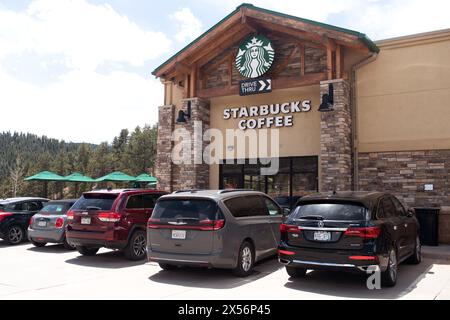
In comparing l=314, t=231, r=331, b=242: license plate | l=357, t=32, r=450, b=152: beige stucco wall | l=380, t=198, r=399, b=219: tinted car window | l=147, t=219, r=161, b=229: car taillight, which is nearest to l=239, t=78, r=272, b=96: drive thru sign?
l=357, t=32, r=450, b=152: beige stucco wall

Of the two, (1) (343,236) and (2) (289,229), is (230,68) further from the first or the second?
(1) (343,236)

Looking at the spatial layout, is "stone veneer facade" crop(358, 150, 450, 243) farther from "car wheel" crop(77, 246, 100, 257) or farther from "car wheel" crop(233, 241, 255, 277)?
"car wheel" crop(77, 246, 100, 257)

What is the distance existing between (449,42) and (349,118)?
3.57 meters

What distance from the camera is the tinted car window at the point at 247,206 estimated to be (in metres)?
8.34

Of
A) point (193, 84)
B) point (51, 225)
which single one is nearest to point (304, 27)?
point (193, 84)

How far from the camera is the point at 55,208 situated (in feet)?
39.8

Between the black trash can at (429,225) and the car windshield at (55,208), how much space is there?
32.5 ft

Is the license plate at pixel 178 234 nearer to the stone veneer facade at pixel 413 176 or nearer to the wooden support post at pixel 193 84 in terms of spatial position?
the stone veneer facade at pixel 413 176

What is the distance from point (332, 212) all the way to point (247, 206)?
6.71ft

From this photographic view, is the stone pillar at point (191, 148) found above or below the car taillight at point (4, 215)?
above

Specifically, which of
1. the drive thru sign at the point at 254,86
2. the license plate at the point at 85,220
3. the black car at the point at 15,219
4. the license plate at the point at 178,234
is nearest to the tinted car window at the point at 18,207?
the black car at the point at 15,219

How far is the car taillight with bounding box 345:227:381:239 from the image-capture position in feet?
22.6

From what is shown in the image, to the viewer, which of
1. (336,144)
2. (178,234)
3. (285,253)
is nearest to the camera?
(285,253)

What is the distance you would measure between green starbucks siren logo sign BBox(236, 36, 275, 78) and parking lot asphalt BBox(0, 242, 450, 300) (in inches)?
294
